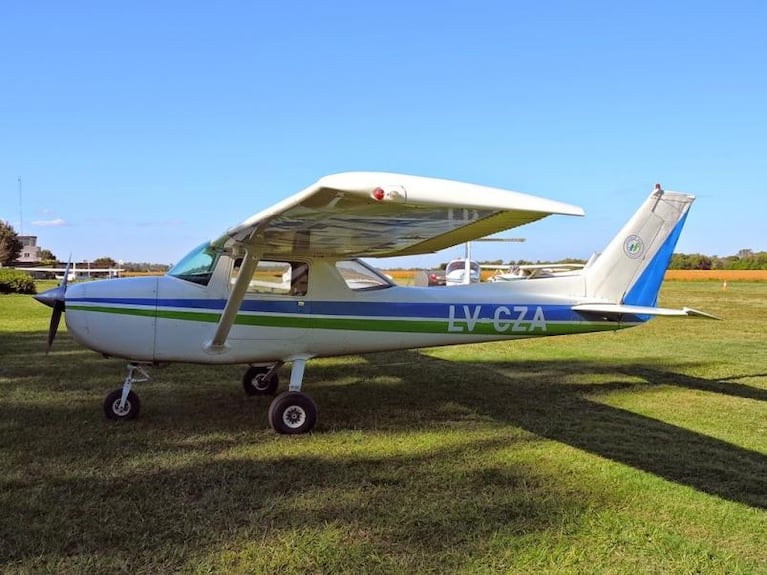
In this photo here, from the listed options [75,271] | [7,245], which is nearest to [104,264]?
[7,245]

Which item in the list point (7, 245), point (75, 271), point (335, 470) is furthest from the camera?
point (7, 245)

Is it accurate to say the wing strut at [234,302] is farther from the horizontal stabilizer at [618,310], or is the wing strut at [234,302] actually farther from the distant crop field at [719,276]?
the distant crop field at [719,276]

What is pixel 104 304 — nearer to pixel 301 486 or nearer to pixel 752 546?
pixel 301 486

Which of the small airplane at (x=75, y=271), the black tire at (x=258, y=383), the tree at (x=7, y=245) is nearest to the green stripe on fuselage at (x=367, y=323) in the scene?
the small airplane at (x=75, y=271)

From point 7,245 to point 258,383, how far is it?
70.1 meters

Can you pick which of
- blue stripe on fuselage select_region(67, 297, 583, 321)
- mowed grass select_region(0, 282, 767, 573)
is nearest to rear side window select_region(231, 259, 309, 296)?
blue stripe on fuselage select_region(67, 297, 583, 321)

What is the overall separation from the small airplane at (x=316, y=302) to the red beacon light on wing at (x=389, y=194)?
1401 mm

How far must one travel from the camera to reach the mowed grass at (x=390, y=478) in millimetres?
3203

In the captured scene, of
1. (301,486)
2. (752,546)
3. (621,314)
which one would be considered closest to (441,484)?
(301,486)

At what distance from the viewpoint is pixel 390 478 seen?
14.3 ft

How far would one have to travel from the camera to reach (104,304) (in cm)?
574

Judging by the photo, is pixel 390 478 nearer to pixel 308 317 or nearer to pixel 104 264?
pixel 308 317

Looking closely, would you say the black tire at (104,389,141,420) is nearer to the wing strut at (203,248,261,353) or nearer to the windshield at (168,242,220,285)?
the wing strut at (203,248,261,353)

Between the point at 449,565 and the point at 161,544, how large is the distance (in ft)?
5.12
